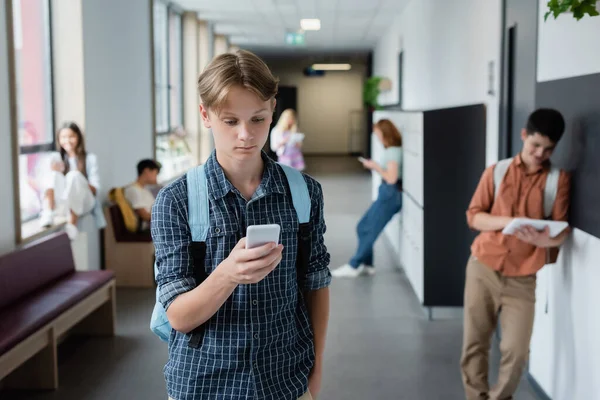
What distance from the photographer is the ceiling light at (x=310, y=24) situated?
1477cm

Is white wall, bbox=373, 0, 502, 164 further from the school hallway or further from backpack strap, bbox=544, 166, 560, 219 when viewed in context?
backpack strap, bbox=544, 166, 560, 219

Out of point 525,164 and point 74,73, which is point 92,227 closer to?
point 74,73

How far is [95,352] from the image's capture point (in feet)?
18.9

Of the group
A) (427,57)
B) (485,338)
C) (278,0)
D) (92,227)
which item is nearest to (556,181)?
(485,338)

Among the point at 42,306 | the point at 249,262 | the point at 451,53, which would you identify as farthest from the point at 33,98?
the point at 249,262

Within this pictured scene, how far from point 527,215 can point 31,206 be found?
14.5 ft

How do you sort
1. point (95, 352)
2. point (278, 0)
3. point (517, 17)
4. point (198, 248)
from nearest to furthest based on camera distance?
point (198, 248) < point (517, 17) < point (95, 352) < point (278, 0)

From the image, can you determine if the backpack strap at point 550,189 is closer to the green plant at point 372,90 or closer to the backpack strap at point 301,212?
the backpack strap at point 301,212

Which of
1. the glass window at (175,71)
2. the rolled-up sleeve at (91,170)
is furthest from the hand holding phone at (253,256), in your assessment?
the glass window at (175,71)

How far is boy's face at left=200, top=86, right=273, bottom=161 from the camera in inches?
66.0

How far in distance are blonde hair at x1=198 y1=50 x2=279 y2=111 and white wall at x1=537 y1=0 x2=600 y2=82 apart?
2.48 m

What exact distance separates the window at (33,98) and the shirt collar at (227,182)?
15.5 ft

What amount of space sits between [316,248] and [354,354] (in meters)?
3.91

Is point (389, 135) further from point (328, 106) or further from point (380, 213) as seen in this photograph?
point (328, 106)
